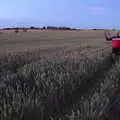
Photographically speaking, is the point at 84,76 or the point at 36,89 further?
the point at 84,76

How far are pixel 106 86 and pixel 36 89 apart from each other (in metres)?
1.85

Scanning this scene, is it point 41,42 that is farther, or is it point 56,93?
point 41,42

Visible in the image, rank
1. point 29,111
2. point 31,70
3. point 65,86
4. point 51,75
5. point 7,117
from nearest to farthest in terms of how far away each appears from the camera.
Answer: point 7,117, point 29,111, point 65,86, point 51,75, point 31,70

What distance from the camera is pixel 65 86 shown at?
9695 millimetres

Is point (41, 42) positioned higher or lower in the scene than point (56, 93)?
lower

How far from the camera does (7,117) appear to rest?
684cm

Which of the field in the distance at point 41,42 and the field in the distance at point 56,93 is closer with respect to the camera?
the field in the distance at point 56,93

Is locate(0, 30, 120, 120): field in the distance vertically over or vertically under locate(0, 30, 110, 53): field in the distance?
over

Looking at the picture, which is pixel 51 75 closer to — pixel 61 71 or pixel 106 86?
pixel 61 71

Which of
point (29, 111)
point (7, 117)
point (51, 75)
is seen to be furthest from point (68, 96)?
point (7, 117)

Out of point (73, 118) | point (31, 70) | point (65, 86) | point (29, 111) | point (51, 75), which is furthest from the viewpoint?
point (31, 70)

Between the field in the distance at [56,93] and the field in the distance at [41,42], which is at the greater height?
the field in the distance at [56,93]

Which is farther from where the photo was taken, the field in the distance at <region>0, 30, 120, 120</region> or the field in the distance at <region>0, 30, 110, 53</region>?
the field in the distance at <region>0, 30, 110, 53</region>

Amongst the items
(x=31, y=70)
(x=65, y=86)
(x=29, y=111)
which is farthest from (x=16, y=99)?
(x=31, y=70)
